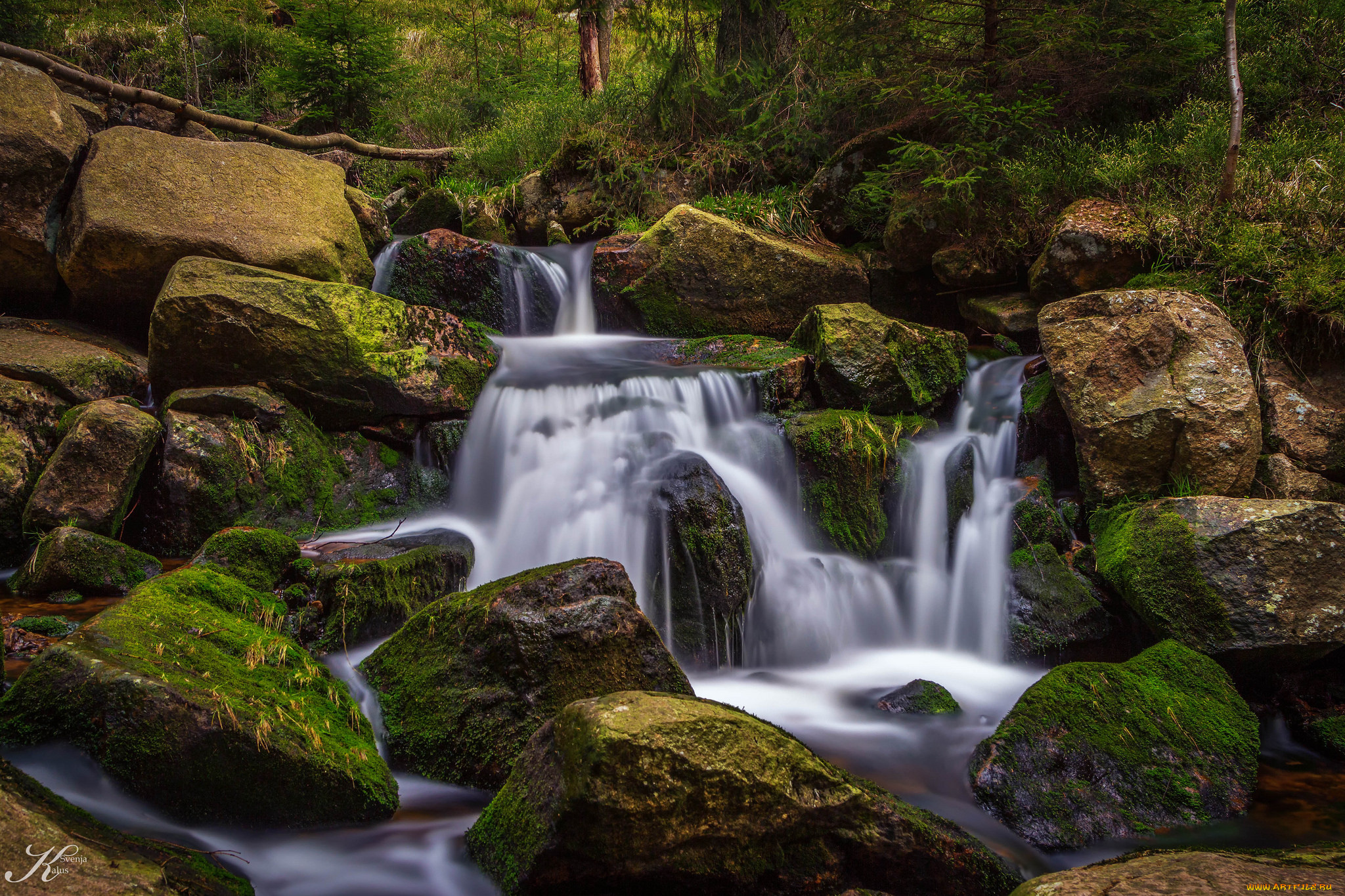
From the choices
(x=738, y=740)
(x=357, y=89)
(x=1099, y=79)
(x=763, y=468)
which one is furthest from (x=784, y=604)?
(x=357, y=89)

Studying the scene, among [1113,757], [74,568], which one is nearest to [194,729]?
[74,568]

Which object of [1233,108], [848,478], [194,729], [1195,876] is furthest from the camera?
[848,478]

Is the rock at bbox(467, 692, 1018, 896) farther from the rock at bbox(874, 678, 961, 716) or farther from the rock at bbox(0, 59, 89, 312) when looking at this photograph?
the rock at bbox(0, 59, 89, 312)

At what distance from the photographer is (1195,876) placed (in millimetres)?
2568

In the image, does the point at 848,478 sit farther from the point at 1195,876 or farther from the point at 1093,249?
the point at 1195,876

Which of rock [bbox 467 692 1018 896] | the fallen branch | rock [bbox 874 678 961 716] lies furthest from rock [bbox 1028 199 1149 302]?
the fallen branch

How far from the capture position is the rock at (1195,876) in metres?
2.48

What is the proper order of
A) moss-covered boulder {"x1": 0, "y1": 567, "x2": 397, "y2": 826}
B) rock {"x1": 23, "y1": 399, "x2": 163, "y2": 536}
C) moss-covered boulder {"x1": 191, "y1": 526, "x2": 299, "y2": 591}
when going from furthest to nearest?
rock {"x1": 23, "y1": 399, "x2": 163, "y2": 536} → moss-covered boulder {"x1": 191, "y1": 526, "x2": 299, "y2": 591} → moss-covered boulder {"x1": 0, "y1": 567, "x2": 397, "y2": 826}

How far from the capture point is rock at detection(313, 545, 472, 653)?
15.4 ft

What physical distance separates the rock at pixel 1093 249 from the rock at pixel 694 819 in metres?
5.77

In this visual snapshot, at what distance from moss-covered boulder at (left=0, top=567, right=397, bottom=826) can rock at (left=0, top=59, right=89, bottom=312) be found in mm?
5588

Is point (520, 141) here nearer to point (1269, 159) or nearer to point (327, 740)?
→ point (1269, 159)

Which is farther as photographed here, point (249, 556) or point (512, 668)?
point (249, 556)

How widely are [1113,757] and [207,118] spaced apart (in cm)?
1236
